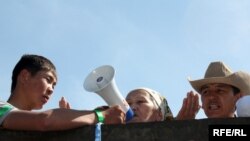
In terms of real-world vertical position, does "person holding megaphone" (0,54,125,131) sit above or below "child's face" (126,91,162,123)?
below

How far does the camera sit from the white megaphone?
3.96 m

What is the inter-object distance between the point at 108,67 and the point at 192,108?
3.13ft

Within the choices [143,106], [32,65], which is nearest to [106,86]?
[32,65]

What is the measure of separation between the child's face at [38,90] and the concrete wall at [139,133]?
0.89 m

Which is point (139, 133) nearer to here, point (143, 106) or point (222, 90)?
point (143, 106)

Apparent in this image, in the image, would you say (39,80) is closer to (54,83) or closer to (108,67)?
(54,83)

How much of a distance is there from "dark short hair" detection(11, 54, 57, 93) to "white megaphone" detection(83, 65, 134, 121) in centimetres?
33

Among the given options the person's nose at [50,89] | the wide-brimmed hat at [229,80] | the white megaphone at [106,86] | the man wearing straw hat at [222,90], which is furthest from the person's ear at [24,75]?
the wide-brimmed hat at [229,80]

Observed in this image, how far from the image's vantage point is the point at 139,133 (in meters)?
3.12

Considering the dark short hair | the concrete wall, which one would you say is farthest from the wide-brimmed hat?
the concrete wall

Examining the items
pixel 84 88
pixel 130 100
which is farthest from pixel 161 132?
pixel 130 100

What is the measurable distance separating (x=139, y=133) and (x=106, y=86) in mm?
984

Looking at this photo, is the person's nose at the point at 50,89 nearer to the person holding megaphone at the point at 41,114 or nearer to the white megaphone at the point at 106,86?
the person holding megaphone at the point at 41,114

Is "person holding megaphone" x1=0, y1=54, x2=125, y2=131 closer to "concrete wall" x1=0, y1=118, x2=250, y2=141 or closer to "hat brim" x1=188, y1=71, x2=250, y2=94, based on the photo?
"concrete wall" x1=0, y1=118, x2=250, y2=141
